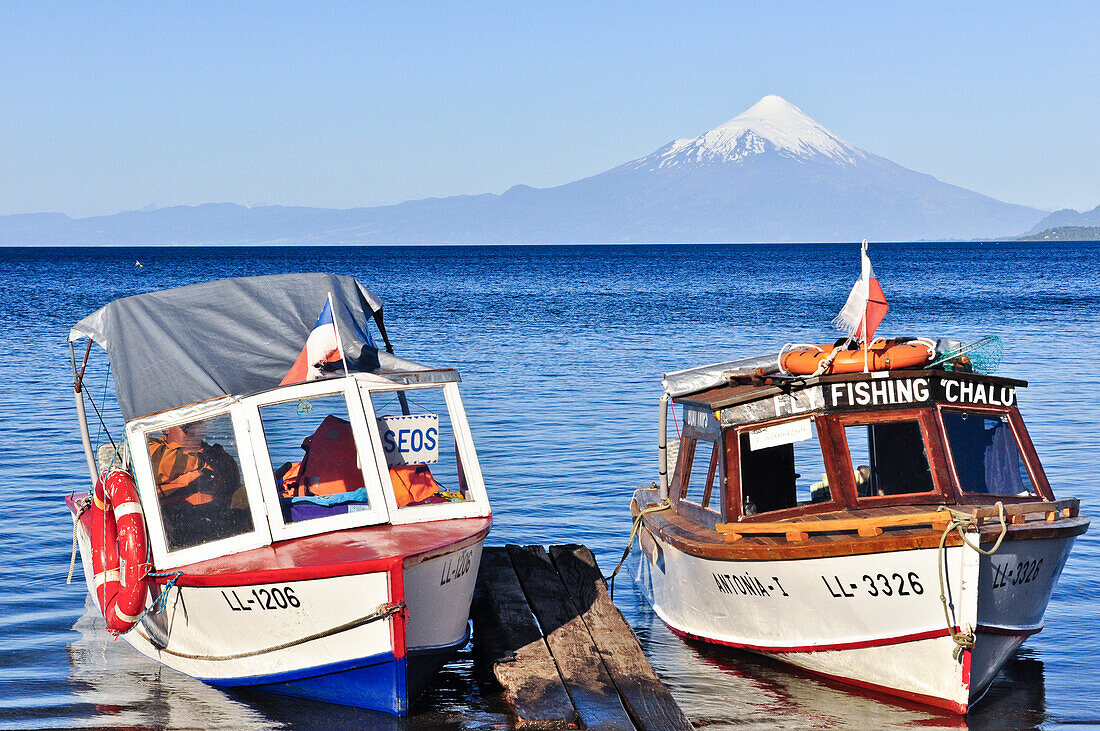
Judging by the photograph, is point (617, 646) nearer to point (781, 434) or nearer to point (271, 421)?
point (781, 434)

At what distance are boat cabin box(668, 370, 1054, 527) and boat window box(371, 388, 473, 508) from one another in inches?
102

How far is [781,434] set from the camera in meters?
10.6

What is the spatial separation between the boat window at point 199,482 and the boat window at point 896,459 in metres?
5.56

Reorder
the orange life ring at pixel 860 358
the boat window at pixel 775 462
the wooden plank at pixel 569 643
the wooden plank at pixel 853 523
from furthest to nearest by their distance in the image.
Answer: the boat window at pixel 775 462, the orange life ring at pixel 860 358, the wooden plank at pixel 853 523, the wooden plank at pixel 569 643

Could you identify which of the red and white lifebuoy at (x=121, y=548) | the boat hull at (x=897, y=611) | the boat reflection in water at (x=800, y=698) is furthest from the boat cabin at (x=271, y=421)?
the boat hull at (x=897, y=611)

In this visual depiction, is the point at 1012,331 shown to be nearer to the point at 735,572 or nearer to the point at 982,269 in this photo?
the point at 735,572

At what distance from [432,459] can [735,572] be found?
3007 mm

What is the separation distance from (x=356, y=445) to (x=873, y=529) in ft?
14.8

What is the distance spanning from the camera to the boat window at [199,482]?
9547mm

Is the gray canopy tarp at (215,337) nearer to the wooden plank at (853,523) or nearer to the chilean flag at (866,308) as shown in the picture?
the wooden plank at (853,523)

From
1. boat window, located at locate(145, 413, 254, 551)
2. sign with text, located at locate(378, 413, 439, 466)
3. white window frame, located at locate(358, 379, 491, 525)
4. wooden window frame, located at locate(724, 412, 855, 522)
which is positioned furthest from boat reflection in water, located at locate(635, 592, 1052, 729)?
boat window, located at locate(145, 413, 254, 551)

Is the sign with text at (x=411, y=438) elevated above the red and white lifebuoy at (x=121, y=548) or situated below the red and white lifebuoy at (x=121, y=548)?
above

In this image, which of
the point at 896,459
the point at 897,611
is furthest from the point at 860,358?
the point at 897,611

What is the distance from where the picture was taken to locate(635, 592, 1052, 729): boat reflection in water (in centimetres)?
966
